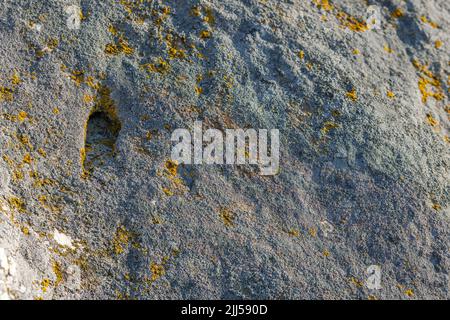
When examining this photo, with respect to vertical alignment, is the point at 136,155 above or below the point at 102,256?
above

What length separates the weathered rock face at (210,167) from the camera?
4.63 metres

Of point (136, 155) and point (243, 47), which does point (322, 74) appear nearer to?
point (243, 47)

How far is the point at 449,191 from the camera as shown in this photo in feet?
17.5

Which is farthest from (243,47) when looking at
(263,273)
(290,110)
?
(263,273)

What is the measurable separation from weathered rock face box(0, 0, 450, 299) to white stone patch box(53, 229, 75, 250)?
0.05 ft

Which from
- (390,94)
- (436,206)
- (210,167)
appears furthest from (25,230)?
(390,94)

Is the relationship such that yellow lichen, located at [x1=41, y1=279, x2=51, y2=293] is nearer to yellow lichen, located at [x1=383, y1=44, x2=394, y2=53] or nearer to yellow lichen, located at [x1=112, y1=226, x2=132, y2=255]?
yellow lichen, located at [x1=112, y1=226, x2=132, y2=255]

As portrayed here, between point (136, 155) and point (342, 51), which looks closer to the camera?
point (136, 155)

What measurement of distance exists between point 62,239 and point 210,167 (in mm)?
1199

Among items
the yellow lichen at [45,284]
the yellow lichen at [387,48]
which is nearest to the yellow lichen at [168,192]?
the yellow lichen at [45,284]

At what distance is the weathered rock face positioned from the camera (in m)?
4.63

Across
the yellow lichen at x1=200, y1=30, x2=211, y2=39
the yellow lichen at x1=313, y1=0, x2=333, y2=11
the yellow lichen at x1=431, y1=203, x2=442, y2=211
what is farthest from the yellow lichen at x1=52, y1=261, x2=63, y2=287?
the yellow lichen at x1=313, y1=0, x2=333, y2=11
